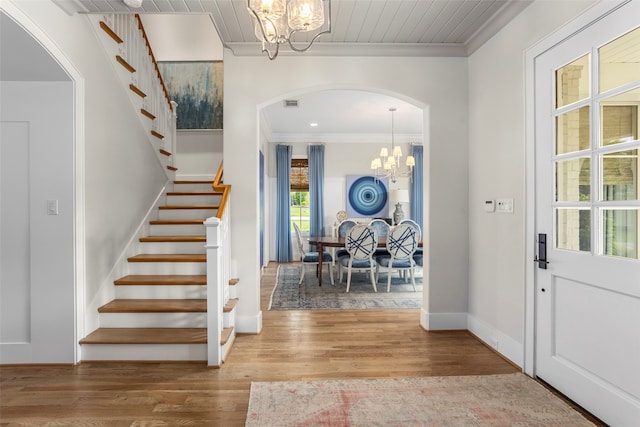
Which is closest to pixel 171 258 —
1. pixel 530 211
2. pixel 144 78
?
pixel 144 78

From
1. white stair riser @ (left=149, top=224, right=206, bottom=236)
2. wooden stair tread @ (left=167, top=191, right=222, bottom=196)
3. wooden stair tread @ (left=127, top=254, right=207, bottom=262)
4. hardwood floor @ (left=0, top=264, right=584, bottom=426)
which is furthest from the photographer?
wooden stair tread @ (left=167, top=191, right=222, bottom=196)

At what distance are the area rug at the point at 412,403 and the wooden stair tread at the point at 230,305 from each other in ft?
2.45

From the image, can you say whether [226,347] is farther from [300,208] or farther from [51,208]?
[300,208]

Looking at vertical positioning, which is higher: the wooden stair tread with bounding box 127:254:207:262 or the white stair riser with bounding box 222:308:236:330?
the wooden stair tread with bounding box 127:254:207:262

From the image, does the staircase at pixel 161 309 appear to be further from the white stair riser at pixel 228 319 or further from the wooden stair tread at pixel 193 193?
the wooden stair tread at pixel 193 193

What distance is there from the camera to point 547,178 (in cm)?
230

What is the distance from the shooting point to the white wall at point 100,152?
257 cm

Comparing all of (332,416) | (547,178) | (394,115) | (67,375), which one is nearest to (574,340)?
(547,178)

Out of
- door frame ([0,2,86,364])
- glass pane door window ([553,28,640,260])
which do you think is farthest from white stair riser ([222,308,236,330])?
glass pane door window ([553,28,640,260])

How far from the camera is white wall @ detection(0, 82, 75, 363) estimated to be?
2568mm

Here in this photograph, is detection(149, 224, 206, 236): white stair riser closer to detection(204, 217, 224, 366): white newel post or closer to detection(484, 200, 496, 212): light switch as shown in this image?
detection(204, 217, 224, 366): white newel post

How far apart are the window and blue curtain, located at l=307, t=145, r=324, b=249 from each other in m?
0.28

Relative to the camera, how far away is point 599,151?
1920 mm

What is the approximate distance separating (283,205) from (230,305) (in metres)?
4.69
